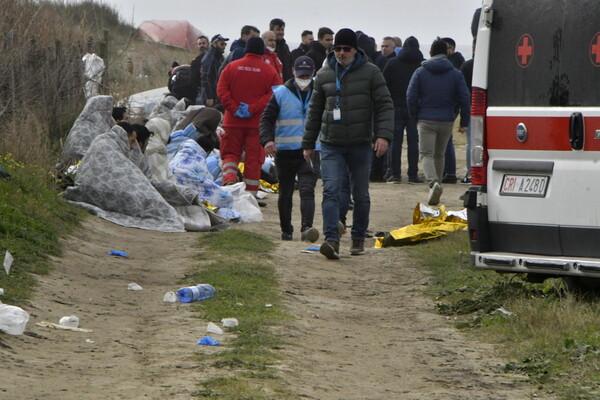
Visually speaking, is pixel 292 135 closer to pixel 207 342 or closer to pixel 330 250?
pixel 330 250

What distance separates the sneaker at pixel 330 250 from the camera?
38.7 feet

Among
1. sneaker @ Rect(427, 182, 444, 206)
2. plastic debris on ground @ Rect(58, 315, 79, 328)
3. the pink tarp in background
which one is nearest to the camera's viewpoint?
plastic debris on ground @ Rect(58, 315, 79, 328)

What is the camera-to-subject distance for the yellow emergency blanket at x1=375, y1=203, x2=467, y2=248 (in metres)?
13.7

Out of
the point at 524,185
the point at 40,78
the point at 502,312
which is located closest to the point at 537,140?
the point at 524,185

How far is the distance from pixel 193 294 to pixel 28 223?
290cm

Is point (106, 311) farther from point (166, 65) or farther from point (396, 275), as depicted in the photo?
point (166, 65)

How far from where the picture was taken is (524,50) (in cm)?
861

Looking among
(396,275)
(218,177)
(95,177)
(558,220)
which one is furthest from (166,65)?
(558,220)

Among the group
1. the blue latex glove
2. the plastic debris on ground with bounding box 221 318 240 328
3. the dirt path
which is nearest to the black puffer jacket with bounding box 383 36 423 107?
the blue latex glove

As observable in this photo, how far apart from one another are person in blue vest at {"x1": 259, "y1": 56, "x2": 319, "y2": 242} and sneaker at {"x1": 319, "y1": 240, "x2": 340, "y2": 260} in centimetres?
98

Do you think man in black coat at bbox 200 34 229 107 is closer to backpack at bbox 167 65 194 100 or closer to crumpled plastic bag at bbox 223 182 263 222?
backpack at bbox 167 65 194 100

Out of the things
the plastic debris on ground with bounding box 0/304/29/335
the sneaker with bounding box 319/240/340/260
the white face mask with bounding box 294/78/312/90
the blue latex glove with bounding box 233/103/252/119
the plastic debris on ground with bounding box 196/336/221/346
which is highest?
the white face mask with bounding box 294/78/312/90

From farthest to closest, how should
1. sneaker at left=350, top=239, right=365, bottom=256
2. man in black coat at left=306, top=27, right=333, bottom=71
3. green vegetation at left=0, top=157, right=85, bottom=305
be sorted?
1. man in black coat at left=306, top=27, right=333, bottom=71
2. sneaker at left=350, top=239, right=365, bottom=256
3. green vegetation at left=0, top=157, right=85, bottom=305

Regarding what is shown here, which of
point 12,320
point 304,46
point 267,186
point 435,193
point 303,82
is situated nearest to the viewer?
point 12,320
